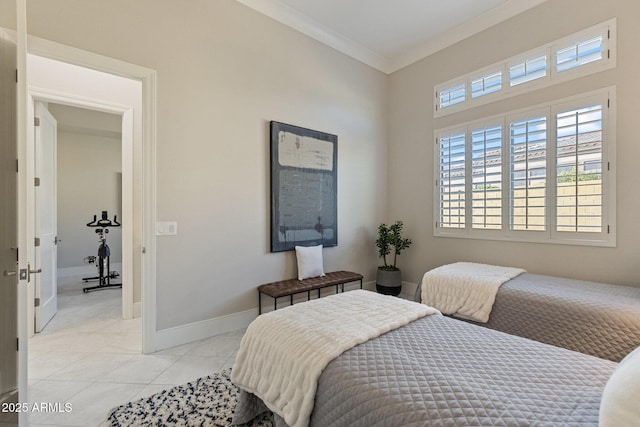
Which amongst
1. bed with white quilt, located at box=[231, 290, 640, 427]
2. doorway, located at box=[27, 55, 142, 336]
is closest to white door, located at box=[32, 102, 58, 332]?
doorway, located at box=[27, 55, 142, 336]

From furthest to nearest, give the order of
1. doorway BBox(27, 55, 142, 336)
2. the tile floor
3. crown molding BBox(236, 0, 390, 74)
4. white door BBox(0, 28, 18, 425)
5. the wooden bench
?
crown molding BBox(236, 0, 390, 74)
the wooden bench
doorway BBox(27, 55, 142, 336)
the tile floor
white door BBox(0, 28, 18, 425)

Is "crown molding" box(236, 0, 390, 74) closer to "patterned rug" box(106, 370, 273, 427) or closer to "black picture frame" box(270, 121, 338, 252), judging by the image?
"black picture frame" box(270, 121, 338, 252)

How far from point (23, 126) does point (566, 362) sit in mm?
2888

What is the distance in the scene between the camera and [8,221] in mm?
1676

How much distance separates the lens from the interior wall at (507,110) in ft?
8.59

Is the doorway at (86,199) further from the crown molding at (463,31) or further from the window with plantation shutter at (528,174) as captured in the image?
the window with plantation shutter at (528,174)

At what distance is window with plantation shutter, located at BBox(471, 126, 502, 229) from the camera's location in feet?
11.2

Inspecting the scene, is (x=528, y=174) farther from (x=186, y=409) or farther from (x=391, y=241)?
(x=186, y=409)

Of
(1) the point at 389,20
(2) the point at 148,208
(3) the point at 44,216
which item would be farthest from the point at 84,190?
(1) the point at 389,20

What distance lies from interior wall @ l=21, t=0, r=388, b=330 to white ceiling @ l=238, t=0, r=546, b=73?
187 millimetres

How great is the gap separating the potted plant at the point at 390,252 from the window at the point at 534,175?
54 cm

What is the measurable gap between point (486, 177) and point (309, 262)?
2357mm

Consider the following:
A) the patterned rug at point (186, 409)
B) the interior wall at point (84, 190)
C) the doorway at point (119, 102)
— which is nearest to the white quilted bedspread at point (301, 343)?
the patterned rug at point (186, 409)

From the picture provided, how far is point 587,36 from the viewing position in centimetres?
283
